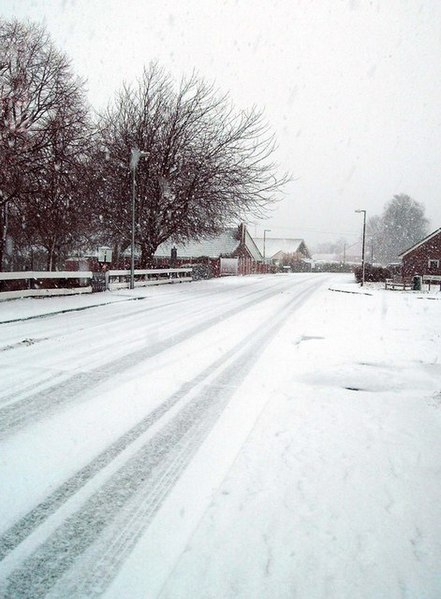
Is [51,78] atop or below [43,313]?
atop

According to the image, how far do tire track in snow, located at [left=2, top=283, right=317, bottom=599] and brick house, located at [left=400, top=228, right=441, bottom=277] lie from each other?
45392 mm

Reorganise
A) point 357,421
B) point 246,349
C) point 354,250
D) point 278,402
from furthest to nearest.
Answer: point 354,250
point 246,349
point 278,402
point 357,421

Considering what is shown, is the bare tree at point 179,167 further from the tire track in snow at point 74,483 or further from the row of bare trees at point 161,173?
the tire track in snow at point 74,483

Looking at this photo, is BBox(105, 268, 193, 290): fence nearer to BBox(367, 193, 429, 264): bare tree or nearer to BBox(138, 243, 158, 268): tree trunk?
BBox(138, 243, 158, 268): tree trunk

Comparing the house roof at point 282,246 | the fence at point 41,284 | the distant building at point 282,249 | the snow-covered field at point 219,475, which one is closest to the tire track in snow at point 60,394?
the snow-covered field at point 219,475

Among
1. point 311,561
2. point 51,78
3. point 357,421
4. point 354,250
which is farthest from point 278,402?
point 354,250

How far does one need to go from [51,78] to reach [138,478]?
75.2ft

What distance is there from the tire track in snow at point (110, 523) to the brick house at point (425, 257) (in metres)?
45.4

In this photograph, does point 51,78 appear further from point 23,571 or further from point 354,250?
point 354,250

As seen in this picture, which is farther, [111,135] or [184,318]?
[111,135]

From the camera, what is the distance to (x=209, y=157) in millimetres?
26328

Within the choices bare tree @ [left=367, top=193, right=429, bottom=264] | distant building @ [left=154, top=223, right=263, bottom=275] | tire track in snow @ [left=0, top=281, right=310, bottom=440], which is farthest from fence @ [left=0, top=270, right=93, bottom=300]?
bare tree @ [left=367, top=193, right=429, bottom=264]

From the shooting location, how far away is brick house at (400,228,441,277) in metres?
43.4

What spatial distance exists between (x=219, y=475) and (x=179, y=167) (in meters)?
25.4
